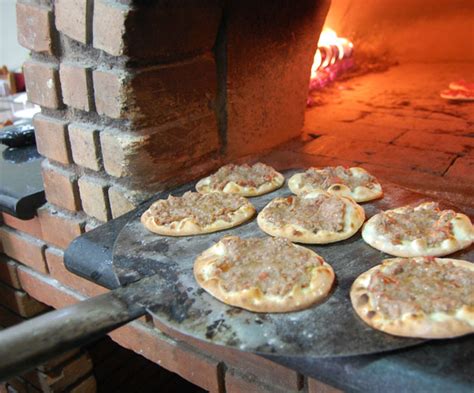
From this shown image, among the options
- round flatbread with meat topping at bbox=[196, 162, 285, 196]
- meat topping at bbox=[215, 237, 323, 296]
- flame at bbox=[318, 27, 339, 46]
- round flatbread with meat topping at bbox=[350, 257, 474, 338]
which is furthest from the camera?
flame at bbox=[318, 27, 339, 46]

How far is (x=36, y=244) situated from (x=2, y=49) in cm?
723

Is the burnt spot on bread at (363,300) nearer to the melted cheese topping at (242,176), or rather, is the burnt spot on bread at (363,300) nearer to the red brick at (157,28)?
the melted cheese topping at (242,176)

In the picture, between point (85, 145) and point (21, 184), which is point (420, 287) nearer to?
point (85, 145)

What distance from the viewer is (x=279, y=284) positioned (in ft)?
3.06

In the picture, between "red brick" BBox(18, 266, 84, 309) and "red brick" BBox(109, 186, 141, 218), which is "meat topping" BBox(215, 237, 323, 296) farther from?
"red brick" BBox(18, 266, 84, 309)

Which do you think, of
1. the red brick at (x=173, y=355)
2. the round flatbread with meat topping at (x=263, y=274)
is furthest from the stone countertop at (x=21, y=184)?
the round flatbread with meat topping at (x=263, y=274)

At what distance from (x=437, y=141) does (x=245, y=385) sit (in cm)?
131

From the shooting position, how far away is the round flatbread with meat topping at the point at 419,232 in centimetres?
106

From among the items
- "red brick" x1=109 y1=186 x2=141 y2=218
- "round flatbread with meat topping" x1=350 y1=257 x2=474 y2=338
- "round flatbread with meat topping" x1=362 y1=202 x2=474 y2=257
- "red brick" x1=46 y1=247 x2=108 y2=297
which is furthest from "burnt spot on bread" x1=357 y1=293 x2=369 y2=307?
"red brick" x1=46 y1=247 x2=108 y2=297

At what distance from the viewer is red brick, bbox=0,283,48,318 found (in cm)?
194

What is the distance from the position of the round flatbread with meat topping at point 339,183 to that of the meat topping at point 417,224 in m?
0.14

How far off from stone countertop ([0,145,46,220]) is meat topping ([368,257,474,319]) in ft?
3.88

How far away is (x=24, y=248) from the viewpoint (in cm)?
179

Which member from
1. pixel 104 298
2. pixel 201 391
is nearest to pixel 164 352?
pixel 104 298
